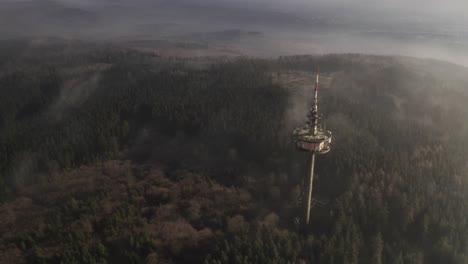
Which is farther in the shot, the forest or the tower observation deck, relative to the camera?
the forest

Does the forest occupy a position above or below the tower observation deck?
below

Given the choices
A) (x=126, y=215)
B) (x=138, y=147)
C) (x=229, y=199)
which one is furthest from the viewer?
(x=138, y=147)

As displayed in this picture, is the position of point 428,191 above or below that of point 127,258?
above

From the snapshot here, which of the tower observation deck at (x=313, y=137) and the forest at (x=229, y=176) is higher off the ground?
the tower observation deck at (x=313, y=137)

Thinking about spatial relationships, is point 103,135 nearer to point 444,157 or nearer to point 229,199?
point 229,199

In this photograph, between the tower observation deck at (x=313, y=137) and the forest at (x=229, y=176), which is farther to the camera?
the forest at (x=229, y=176)

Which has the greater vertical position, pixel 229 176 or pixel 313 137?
pixel 313 137

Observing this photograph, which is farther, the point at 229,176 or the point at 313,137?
the point at 229,176

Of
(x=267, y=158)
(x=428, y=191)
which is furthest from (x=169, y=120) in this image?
(x=428, y=191)
